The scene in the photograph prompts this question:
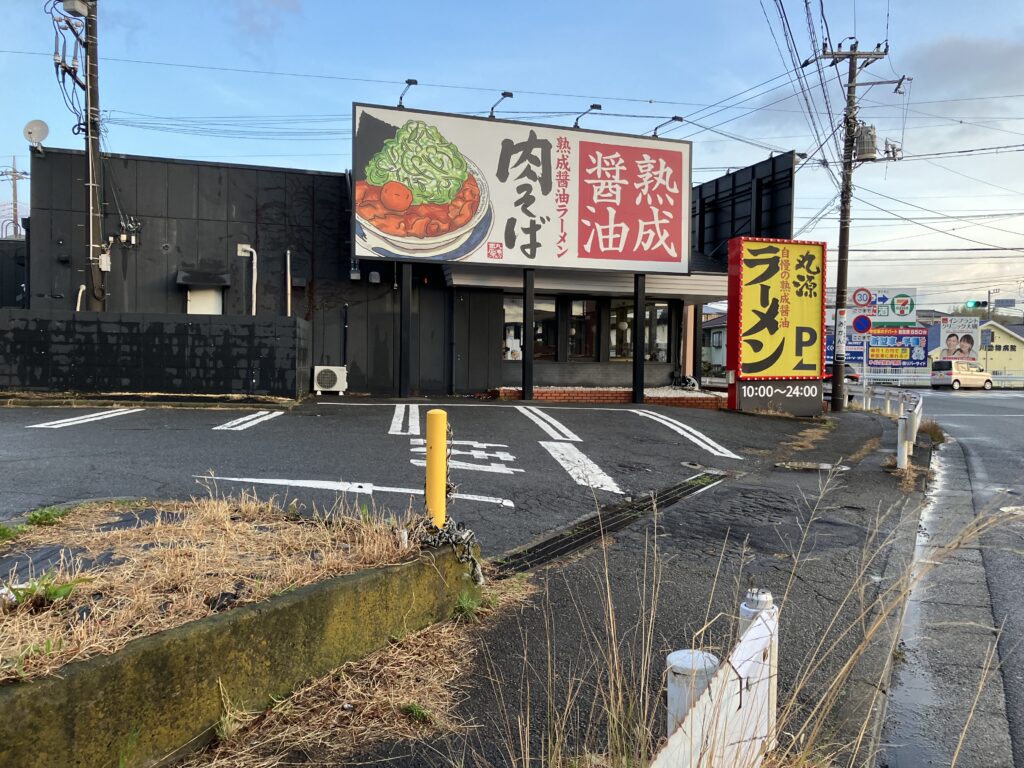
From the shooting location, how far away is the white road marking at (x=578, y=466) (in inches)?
330

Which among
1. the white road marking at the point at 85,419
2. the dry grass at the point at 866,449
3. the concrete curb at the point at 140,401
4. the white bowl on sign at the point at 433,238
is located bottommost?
the dry grass at the point at 866,449

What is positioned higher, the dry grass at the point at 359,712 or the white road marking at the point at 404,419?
the white road marking at the point at 404,419

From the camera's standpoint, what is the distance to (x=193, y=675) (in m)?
2.52

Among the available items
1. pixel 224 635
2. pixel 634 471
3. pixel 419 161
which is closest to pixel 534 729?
pixel 224 635

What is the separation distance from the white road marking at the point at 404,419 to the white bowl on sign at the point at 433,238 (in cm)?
374

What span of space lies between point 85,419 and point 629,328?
14880 millimetres

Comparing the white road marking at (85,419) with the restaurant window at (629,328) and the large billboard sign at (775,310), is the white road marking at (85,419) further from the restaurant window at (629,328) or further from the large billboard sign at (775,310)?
the restaurant window at (629,328)

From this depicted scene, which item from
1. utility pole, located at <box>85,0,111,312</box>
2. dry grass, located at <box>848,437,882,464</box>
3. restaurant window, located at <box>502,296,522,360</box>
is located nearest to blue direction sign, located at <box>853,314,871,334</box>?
dry grass, located at <box>848,437,882,464</box>

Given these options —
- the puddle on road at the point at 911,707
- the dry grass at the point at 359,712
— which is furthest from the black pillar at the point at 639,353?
the dry grass at the point at 359,712

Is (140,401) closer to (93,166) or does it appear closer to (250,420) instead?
(250,420)

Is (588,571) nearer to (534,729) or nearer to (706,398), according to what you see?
(534,729)

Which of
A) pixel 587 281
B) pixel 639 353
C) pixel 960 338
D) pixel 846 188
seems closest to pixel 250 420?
pixel 639 353

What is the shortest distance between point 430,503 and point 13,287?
71.3ft

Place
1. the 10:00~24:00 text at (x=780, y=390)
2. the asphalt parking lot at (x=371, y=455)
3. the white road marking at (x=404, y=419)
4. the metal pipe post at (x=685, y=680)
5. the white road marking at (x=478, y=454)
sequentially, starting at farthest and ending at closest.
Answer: the 10:00~24:00 text at (x=780, y=390)
the white road marking at (x=404, y=419)
the white road marking at (x=478, y=454)
the asphalt parking lot at (x=371, y=455)
the metal pipe post at (x=685, y=680)
